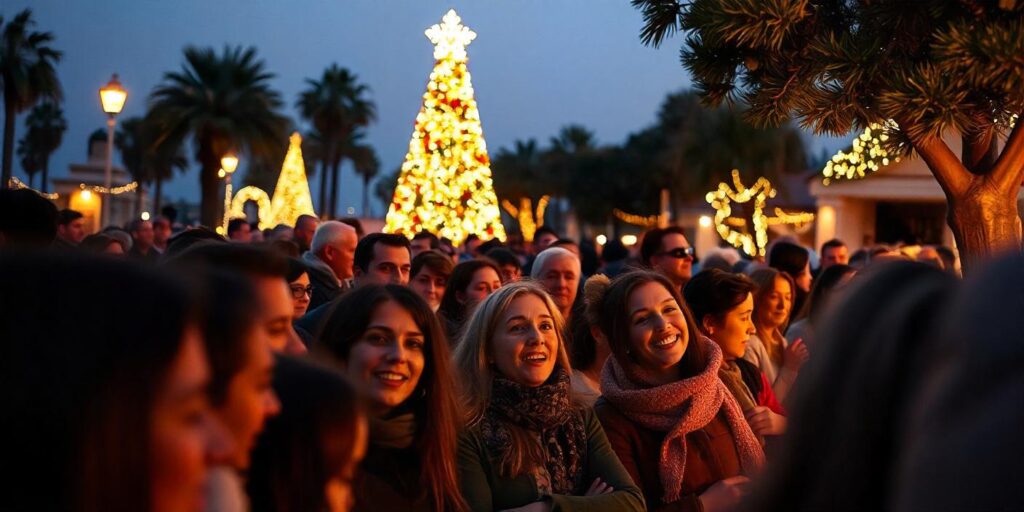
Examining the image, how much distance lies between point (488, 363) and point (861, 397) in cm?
359

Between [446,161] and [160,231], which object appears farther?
[446,161]

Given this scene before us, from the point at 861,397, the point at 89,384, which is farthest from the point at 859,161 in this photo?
the point at 89,384

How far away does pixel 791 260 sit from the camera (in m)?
11.7

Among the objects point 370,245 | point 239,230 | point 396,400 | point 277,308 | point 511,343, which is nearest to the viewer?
point 277,308

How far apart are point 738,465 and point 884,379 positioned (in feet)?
13.2

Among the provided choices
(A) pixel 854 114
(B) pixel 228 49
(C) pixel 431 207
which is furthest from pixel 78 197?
(A) pixel 854 114

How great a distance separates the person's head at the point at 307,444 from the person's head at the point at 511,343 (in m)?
2.56

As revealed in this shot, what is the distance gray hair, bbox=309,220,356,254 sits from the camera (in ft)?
30.6

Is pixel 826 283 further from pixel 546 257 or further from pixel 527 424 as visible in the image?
pixel 527 424

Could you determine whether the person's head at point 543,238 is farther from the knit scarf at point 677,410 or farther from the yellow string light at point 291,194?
the yellow string light at point 291,194

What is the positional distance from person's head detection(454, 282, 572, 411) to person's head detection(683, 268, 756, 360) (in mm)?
1705

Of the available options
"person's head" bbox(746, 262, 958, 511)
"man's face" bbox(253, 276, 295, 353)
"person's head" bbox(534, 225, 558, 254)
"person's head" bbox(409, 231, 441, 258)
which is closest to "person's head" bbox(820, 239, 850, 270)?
"person's head" bbox(534, 225, 558, 254)

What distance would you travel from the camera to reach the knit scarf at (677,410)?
5617 millimetres

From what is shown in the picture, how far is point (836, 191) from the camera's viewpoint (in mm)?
36688
